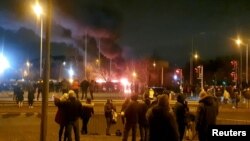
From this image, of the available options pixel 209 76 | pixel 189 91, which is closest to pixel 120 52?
pixel 189 91

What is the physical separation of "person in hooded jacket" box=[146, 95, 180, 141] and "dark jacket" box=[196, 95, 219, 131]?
2870 millimetres

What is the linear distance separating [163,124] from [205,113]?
312cm

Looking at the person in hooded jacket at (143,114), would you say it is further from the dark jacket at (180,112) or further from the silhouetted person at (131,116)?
the dark jacket at (180,112)

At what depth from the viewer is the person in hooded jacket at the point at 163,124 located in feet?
34.7

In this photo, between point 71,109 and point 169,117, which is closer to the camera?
point 169,117

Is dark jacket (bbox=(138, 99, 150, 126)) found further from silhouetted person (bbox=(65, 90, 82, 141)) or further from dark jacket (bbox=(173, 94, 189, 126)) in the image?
dark jacket (bbox=(173, 94, 189, 126))

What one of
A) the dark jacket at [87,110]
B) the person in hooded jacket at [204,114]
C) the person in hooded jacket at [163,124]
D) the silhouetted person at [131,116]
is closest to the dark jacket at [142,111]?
the silhouetted person at [131,116]

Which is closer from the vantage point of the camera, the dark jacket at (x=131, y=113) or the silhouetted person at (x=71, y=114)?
the silhouetted person at (x=71, y=114)

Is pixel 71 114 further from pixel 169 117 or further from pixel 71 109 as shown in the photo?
pixel 169 117

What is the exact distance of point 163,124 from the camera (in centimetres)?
1064

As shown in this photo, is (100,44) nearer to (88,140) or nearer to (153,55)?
(153,55)

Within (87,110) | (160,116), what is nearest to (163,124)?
(160,116)

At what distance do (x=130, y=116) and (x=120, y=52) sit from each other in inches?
2602

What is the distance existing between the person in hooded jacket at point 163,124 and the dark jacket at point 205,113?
2870mm
